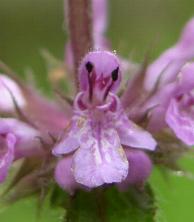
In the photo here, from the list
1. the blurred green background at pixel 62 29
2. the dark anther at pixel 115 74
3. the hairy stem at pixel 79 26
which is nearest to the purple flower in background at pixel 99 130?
the dark anther at pixel 115 74

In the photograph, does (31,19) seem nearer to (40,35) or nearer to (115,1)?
(40,35)

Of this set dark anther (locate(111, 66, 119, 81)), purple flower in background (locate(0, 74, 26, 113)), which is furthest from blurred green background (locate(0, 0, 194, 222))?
dark anther (locate(111, 66, 119, 81))

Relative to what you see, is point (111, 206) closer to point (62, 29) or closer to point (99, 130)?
point (99, 130)

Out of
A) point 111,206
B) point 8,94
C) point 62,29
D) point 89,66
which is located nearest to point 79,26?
point 89,66

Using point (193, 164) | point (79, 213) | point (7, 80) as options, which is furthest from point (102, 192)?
point (193, 164)

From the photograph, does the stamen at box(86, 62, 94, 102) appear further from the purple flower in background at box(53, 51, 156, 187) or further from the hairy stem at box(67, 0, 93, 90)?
the hairy stem at box(67, 0, 93, 90)

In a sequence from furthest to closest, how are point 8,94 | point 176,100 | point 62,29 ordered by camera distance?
point 62,29 → point 8,94 → point 176,100
